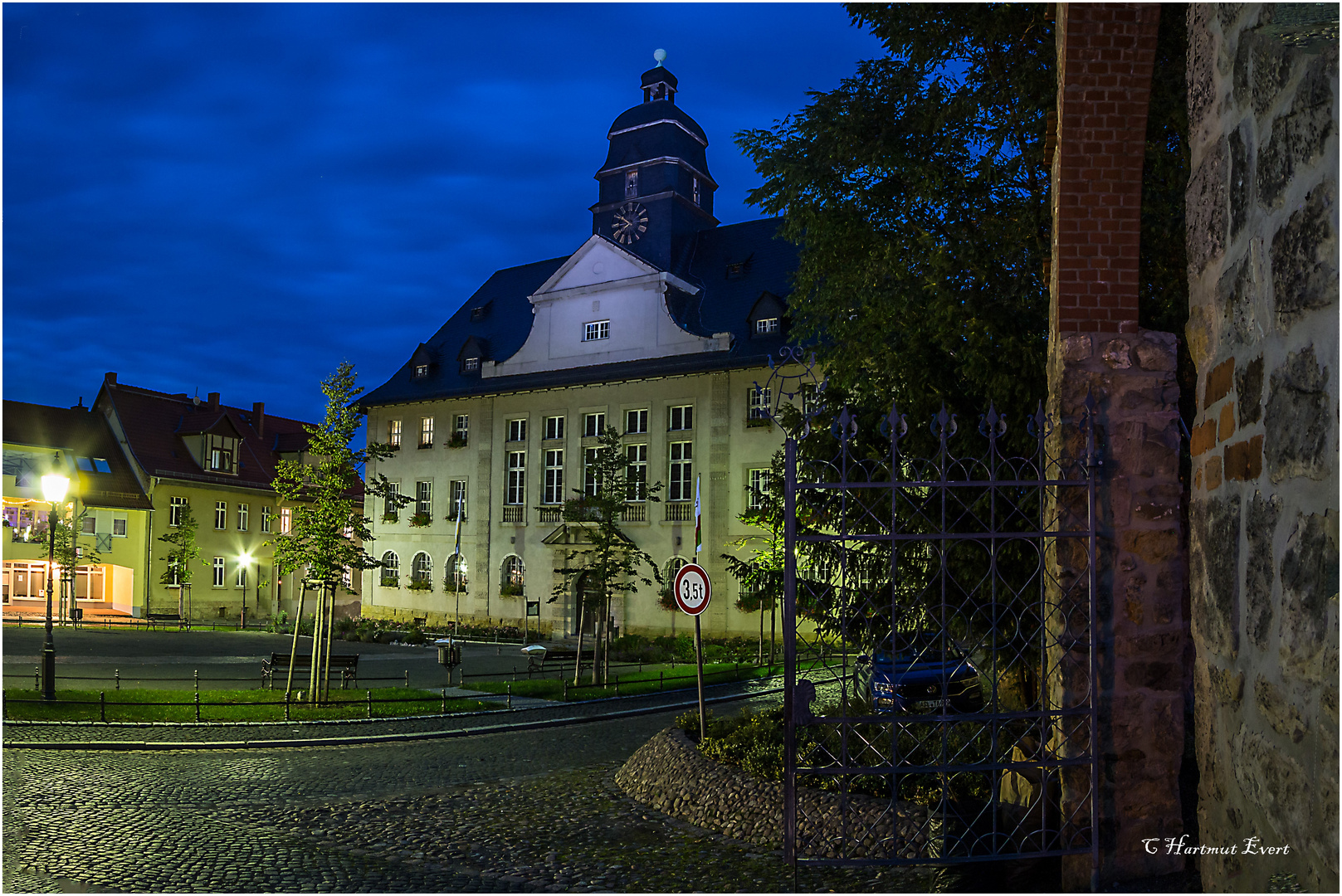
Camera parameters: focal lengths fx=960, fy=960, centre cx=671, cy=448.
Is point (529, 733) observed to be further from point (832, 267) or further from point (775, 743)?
point (832, 267)

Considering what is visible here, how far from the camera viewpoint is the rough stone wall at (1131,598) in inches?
227

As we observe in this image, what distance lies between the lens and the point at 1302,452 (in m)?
2.41

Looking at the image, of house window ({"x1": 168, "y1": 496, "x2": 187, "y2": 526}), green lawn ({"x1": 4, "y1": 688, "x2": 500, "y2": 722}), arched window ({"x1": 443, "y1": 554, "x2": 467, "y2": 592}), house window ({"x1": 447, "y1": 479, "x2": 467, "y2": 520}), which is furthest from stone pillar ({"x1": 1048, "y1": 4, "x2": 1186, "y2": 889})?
house window ({"x1": 168, "y1": 496, "x2": 187, "y2": 526})

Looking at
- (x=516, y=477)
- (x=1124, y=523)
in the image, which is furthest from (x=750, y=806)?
(x=516, y=477)

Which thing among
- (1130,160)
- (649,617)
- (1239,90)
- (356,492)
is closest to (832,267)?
(1130,160)

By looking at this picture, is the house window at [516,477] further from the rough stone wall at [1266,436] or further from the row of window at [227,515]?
the rough stone wall at [1266,436]

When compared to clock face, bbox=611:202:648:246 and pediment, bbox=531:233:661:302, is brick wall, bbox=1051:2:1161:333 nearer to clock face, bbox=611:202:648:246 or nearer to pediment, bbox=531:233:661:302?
pediment, bbox=531:233:661:302

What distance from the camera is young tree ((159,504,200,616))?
161ft

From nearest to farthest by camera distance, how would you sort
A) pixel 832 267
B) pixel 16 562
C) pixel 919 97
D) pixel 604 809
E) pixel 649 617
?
pixel 604 809 → pixel 919 97 → pixel 832 267 → pixel 649 617 → pixel 16 562

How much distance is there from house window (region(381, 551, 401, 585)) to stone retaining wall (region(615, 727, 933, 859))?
36.4 metres

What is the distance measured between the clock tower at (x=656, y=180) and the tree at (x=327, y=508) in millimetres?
23925

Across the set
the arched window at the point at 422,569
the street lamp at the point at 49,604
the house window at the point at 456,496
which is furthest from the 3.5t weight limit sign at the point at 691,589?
the arched window at the point at 422,569

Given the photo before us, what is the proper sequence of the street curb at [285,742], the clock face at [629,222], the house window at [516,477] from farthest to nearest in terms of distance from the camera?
the house window at [516,477], the clock face at [629,222], the street curb at [285,742]

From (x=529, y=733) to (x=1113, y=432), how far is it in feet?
38.8
